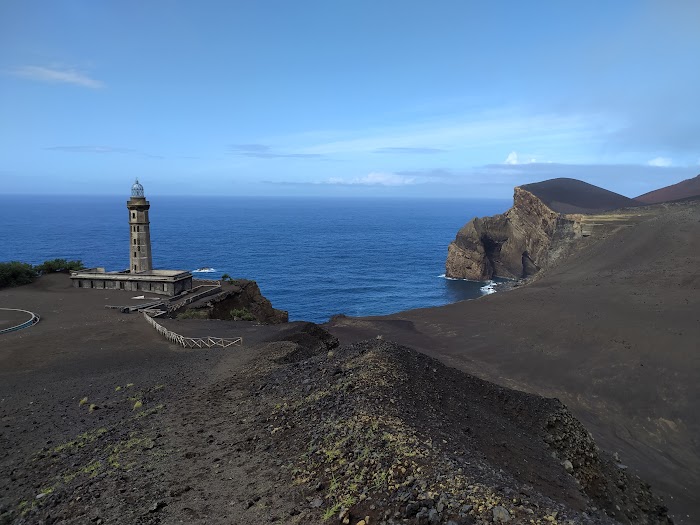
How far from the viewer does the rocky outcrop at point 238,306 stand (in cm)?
3738

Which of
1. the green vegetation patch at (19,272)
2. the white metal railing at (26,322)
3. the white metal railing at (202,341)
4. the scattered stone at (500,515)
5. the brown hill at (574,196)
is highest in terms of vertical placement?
the brown hill at (574,196)

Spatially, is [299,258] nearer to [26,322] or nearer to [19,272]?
[19,272]

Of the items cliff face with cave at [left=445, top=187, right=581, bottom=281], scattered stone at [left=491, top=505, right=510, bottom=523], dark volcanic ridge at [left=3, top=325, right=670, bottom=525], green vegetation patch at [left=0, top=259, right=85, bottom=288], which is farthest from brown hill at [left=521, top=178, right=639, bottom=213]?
scattered stone at [left=491, top=505, right=510, bottom=523]

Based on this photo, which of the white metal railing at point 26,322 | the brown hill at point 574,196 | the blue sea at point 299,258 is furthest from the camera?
the brown hill at point 574,196

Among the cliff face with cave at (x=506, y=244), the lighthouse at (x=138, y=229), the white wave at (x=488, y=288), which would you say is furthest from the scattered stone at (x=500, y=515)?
the cliff face with cave at (x=506, y=244)

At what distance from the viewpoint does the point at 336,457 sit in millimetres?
11367

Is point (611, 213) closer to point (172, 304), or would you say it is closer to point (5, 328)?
point (172, 304)

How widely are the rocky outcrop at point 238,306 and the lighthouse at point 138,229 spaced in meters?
7.08

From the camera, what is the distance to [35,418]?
663 inches

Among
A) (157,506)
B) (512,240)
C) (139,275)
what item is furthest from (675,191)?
(157,506)

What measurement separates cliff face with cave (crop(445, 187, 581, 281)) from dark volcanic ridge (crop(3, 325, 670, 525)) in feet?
231

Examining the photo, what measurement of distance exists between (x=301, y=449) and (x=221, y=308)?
2811cm

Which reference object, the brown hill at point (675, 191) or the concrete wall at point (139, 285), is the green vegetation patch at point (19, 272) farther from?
the brown hill at point (675, 191)

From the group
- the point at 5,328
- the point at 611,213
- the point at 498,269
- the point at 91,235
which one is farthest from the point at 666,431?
the point at 91,235
